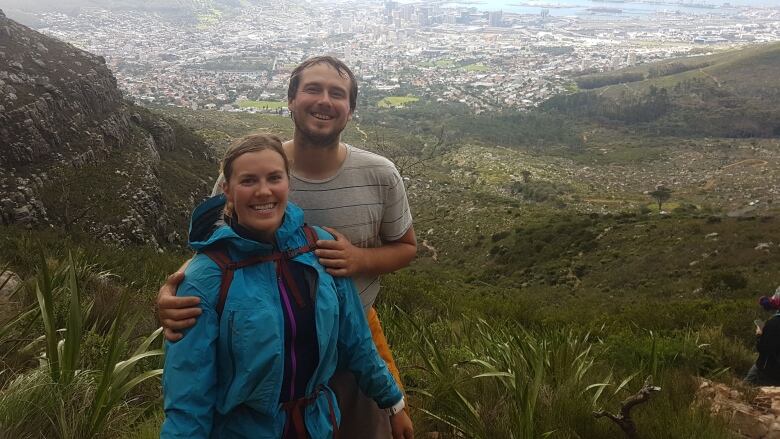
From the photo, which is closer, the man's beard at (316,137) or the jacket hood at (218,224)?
the jacket hood at (218,224)

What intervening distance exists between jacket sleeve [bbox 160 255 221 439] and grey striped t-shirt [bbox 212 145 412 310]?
539mm

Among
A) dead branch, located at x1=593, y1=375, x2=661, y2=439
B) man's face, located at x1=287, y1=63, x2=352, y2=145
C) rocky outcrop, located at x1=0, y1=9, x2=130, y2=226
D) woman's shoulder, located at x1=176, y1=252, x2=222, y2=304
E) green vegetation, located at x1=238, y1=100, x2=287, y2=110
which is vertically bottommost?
green vegetation, located at x1=238, y1=100, x2=287, y2=110

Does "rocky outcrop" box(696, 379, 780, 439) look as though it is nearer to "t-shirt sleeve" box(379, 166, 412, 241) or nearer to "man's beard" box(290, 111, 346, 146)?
"t-shirt sleeve" box(379, 166, 412, 241)

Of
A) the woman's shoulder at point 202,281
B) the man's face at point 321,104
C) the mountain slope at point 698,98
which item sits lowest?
the mountain slope at point 698,98

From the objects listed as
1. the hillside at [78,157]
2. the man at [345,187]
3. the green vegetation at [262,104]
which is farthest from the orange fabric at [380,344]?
the green vegetation at [262,104]

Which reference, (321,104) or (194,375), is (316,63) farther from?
(194,375)

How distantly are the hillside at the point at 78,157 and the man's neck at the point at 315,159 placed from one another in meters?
14.0

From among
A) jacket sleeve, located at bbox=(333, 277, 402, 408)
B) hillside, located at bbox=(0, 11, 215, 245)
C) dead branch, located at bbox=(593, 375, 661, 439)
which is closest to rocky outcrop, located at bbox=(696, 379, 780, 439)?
dead branch, located at bbox=(593, 375, 661, 439)

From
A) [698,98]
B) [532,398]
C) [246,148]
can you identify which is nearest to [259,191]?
[246,148]

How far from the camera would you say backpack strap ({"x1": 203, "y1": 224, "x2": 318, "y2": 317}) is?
4.48 ft

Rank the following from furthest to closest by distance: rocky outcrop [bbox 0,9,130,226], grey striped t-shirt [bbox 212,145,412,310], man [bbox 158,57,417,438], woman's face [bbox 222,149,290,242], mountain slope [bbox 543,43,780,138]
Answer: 1. mountain slope [bbox 543,43,780,138]
2. rocky outcrop [bbox 0,9,130,226]
3. grey striped t-shirt [bbox 212,145,412,310]
4. man [bbox 158,57,417,438]
5. woman's face [bbox 222,149,290,242]

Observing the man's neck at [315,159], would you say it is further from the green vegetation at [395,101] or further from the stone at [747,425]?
the green vegetation at [395,101]

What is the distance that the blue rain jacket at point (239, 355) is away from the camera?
131cm

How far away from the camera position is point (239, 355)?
1.34 metres
